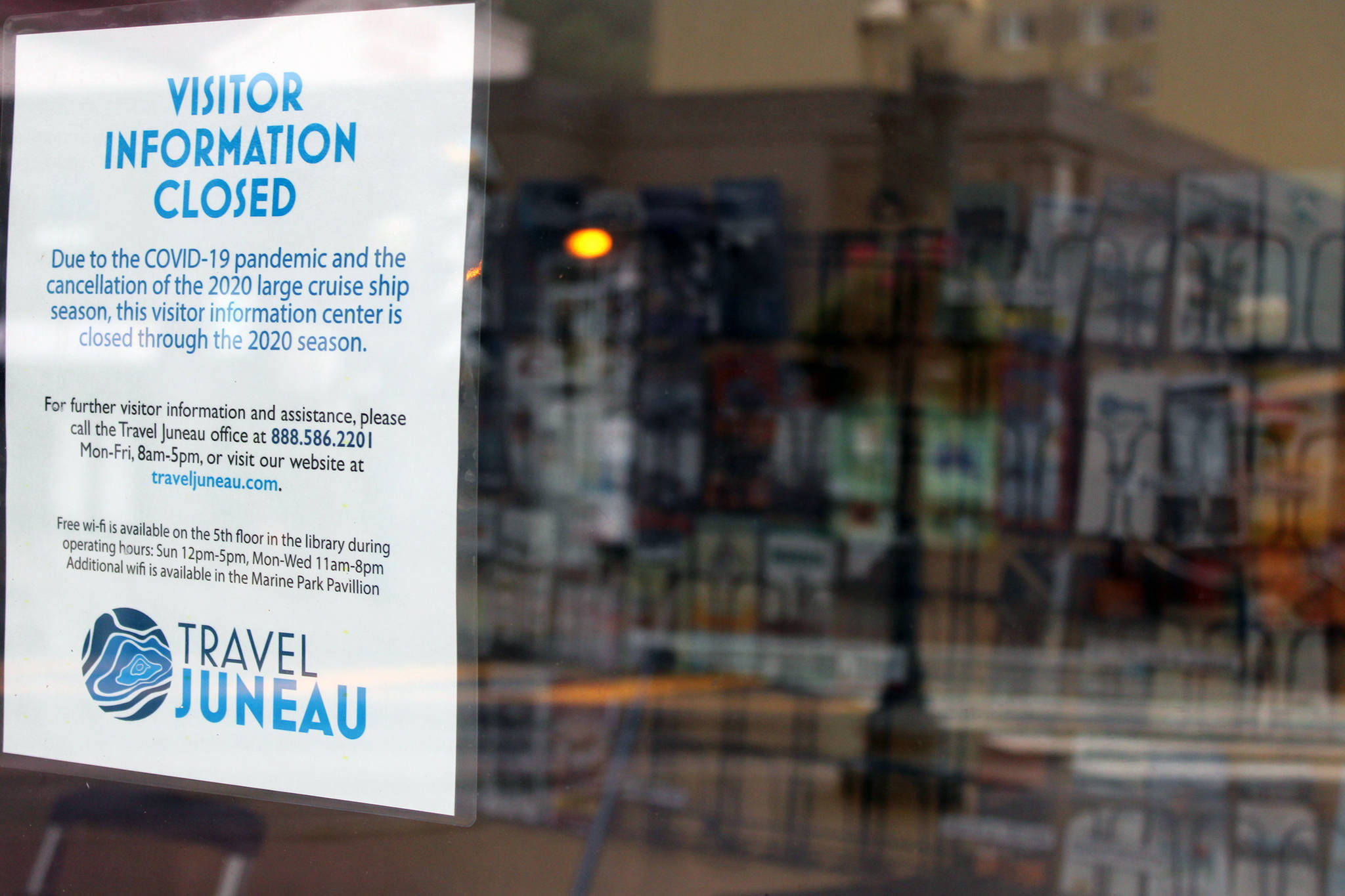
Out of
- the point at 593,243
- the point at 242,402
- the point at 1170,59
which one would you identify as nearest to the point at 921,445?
the point at 593,243

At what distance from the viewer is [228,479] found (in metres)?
1.17

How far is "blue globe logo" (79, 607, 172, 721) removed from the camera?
1.21 metres

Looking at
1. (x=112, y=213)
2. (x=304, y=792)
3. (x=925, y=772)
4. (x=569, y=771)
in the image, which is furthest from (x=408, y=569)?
(x=925, y=772)

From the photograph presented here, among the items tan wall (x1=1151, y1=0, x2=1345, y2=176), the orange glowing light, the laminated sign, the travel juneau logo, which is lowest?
the travel juneau logo

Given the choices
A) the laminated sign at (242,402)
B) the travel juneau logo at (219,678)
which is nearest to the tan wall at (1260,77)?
the laminated sign at (242,402)

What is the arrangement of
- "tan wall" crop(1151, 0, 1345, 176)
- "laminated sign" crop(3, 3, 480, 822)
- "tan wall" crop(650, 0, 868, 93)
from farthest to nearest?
"tan wall" crop(650, 0, 868, 93)
"tan wall" crop(1151, 0, 1345, 176)
"laminated sign" crop(3, 3, 480, 822)

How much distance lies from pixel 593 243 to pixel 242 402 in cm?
310

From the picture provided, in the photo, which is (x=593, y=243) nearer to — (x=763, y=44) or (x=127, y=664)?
(x=763, y=44)

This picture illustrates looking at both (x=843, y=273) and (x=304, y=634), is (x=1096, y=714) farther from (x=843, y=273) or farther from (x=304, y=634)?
(x=304, y=634)

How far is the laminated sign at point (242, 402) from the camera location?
3.67 feet

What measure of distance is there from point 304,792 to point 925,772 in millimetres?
3066

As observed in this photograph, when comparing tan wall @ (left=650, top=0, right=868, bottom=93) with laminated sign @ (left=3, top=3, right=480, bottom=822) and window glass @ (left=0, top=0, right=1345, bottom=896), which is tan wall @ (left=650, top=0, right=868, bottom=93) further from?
laminated sign @ (left=3, top=3, right=480, bottom=822)

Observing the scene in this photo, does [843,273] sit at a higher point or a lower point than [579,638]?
higher

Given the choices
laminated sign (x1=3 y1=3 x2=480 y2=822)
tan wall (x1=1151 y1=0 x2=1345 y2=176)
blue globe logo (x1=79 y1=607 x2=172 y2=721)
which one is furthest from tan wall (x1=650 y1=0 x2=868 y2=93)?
blue globe logo (x1=79 y1=607 x2=172 y2=721)
